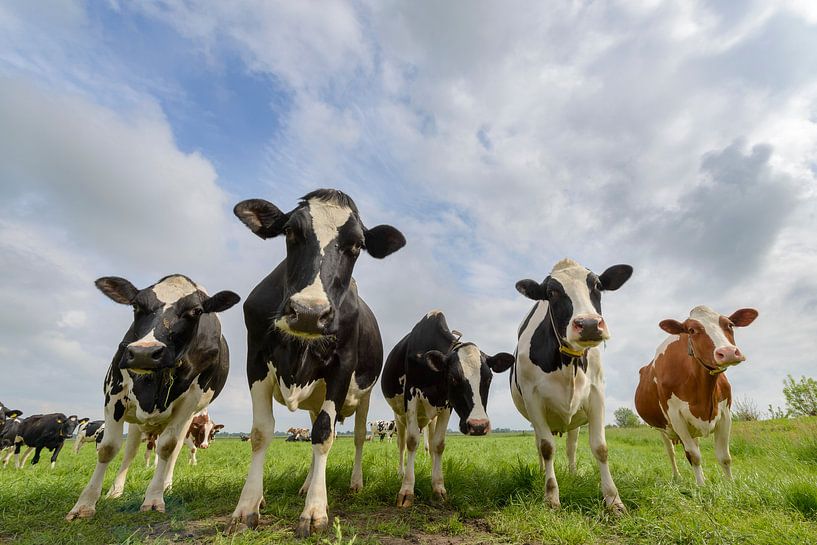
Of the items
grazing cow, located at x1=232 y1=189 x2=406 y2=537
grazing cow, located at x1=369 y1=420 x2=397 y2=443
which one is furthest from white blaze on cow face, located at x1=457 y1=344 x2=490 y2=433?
grazing cow, located at x1=369 y1=420 x2=397 y2=443

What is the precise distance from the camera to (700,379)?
24.4ft

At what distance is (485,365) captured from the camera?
6.99 meters

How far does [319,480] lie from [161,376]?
8.77 feet

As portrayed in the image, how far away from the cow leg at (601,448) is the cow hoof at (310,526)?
3.00m

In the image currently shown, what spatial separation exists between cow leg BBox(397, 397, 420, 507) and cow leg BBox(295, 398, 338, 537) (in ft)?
5.36

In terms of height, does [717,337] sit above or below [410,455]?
above

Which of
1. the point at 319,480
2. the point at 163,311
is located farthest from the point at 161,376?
the point at 319,480

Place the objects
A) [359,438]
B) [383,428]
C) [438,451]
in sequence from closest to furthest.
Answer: [438,451] → [359,438] → [383,428]

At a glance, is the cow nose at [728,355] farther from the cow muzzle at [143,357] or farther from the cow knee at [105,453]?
the cow knee at [105,453]

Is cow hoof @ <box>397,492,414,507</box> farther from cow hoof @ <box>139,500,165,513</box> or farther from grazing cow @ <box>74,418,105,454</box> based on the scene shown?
grazing cow @ <box>74,418,105,454</box>

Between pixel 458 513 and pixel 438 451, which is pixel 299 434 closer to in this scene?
pixel 438 451

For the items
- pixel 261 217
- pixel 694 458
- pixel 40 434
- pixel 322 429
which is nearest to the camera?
pixel 322 429

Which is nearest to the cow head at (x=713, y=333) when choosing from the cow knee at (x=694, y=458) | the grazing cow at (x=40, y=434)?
the cow knee at (x=694, y=458)

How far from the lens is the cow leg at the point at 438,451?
6086mm
